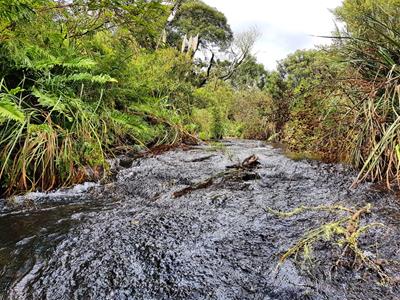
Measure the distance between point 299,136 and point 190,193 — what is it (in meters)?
2.09

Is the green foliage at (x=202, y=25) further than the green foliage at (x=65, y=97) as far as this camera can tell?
Yes

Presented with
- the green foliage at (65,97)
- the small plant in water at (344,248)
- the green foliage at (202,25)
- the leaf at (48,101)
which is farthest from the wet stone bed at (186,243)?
the green foliage at (202,25)

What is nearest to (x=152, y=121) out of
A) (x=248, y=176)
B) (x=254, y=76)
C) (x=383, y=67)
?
(x=248, y=176)

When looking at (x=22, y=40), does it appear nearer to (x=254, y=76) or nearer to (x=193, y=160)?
(x=193, y=160)

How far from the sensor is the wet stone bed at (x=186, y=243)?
114 centimetres

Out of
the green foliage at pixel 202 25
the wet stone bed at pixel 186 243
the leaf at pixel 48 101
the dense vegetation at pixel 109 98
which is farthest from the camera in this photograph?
the green foliage at pixel 202 25

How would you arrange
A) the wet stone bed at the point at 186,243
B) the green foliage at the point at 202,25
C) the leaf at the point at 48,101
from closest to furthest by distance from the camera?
1. the wet stone bed at the point at 186,243
2. the leaf at the point at 48,101
3. the green foliage at the point at 202,25

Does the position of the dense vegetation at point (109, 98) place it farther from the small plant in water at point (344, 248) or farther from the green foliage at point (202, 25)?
the green foliage at point (202, 25)

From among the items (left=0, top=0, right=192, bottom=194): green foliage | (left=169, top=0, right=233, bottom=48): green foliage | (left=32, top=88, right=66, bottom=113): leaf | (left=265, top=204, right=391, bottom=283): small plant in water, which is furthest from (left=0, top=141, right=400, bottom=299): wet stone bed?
(left=169, top=0, right=233, bottom=48): green foliage

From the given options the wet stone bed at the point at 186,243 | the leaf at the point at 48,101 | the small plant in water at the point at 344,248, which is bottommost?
the wet stone bed at the point at 186,243

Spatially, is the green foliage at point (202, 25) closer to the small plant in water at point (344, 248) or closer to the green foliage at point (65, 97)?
the green foliage at point (65, 97)

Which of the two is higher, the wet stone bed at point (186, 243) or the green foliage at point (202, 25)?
the green foliage at point (202, 25)

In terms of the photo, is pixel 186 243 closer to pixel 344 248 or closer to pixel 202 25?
pixel 344 248

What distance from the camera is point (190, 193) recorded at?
2373 mm
